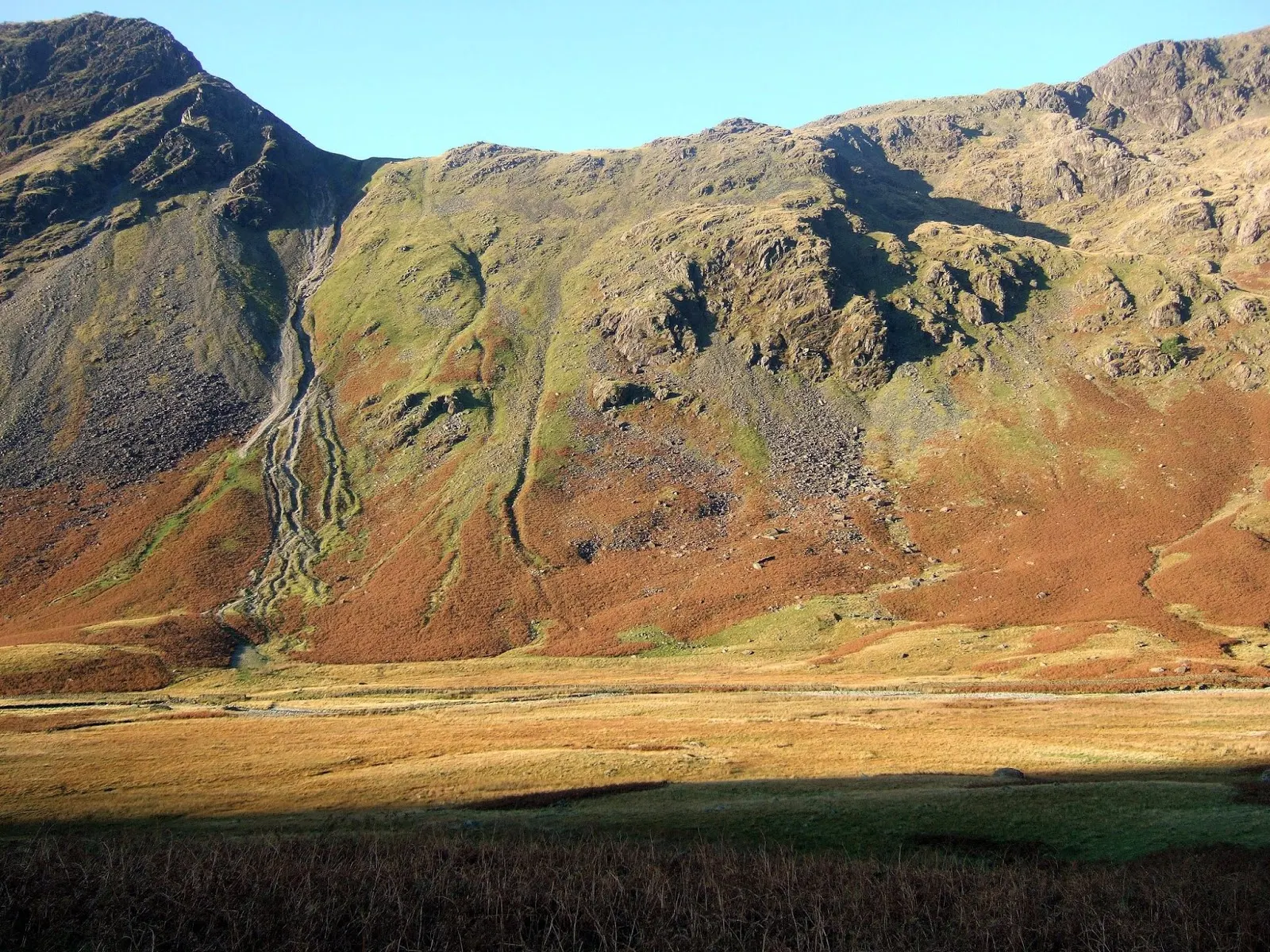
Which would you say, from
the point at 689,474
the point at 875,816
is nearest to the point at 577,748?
the point at 875,816

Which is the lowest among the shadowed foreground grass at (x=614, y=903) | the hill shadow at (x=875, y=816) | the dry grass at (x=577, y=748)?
the dry grass at (x=577, y=748)

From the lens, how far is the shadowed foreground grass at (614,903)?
57.2ft

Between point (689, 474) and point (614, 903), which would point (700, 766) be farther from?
point (689, 474)

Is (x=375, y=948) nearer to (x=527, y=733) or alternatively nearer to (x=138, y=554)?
(x=527, y=733)

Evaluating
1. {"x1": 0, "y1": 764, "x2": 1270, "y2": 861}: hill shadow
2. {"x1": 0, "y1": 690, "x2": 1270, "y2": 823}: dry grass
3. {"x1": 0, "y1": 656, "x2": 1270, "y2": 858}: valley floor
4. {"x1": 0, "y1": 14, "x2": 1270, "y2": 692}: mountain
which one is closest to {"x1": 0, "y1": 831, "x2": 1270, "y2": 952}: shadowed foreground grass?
{"x1": 0, "y1": 764, "x2": 1270, "y2": 861}: hill shadow

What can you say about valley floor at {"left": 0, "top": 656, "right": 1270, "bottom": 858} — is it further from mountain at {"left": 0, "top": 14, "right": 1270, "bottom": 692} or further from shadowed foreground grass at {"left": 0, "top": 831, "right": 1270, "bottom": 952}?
Answer: mountain at {"left": 0, "top": 14, "right": 1270, "bottom": 692}

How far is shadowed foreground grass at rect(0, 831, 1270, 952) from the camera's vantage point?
17422 mm

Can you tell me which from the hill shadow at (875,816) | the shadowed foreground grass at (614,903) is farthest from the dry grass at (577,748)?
the shadowed foreground grass at (614,903)

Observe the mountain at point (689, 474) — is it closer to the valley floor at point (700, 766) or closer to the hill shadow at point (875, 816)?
the valley floor at point (700, 766)

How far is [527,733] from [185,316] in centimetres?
19493

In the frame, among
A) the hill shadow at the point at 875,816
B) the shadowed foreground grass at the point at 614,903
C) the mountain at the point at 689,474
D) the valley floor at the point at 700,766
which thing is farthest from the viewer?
the mountain at the point at 689,474

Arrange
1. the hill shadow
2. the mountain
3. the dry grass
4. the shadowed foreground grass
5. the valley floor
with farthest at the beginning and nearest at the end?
the mountain → the dry grass → the valley floor → the hill shadow → the shadowed foreground grass

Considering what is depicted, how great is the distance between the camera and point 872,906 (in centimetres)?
1916

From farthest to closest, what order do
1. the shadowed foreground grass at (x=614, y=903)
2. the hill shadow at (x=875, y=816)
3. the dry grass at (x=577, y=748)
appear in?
Answer: the dry grass at (x=577, y=748)
the hill shadow at (x=875, y=816)
the shadowed foreground grass at (x=614, y=903)
